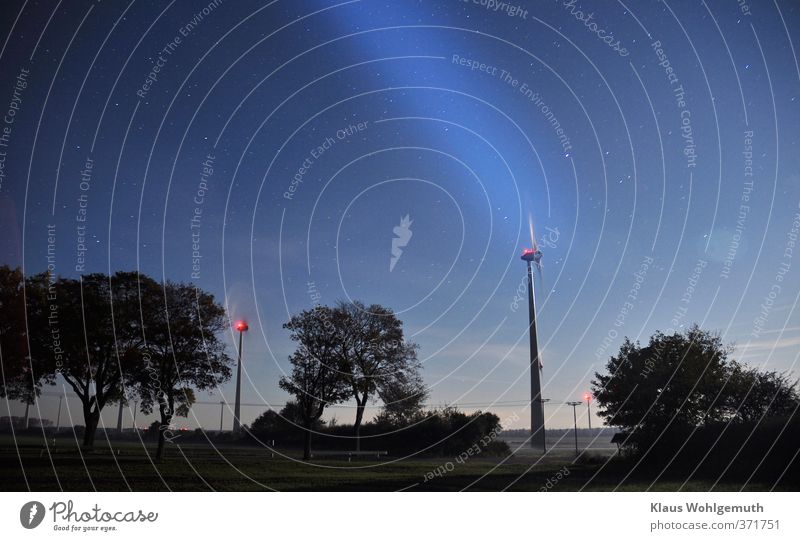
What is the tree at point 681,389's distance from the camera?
1330cm

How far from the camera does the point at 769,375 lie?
44.0ft

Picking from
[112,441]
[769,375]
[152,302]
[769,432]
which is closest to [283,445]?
[112,441]

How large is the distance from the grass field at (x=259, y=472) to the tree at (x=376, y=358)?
1.42 metres

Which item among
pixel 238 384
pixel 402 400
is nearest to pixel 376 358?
pixel 402 400

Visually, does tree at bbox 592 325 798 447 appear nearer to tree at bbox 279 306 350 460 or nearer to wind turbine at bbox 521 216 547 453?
wind turbine at bbox 521 216 547 453

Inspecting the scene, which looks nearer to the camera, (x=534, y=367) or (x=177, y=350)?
(x=177, y=350)

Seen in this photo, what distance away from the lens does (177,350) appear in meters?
10.6

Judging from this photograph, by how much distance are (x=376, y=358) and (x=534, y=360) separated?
348cm

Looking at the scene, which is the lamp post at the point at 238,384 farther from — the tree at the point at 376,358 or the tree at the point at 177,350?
the tree at the point at 376,358

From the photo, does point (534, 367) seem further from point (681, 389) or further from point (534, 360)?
point (681, 389)

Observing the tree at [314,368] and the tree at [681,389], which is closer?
the tree at [314,368]

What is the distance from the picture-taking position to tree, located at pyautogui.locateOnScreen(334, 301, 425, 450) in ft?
40.3

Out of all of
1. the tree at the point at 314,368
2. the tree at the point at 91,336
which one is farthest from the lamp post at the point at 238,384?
the tree at the point at 91,336
